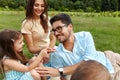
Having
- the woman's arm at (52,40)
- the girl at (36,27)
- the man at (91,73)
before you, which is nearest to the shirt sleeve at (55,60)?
the girl at (36,27)

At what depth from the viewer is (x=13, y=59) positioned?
13.0 ft

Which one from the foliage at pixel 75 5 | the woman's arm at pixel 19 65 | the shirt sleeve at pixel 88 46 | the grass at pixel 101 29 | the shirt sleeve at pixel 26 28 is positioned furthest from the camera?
the foliage at pixel 75 5

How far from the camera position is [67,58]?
4191 millimetres

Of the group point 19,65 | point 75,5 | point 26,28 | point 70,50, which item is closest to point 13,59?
point 19,65

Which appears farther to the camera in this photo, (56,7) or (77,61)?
(56,7)

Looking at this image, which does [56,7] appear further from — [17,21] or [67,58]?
[67,58]

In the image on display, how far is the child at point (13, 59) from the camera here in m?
3.91

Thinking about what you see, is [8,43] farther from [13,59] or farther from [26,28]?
[26,28]

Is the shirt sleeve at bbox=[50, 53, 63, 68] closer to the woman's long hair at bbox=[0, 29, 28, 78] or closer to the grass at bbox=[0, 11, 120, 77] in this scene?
the woman's long hair at bbox=[0, 29, 28, 78]

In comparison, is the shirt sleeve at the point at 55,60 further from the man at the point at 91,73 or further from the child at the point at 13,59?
the man at the point at 91,73

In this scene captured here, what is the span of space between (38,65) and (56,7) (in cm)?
1302

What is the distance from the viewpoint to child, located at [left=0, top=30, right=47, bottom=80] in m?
3.91

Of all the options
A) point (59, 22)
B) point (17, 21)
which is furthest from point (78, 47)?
point (17, 21)

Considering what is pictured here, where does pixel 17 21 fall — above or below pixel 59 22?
below
